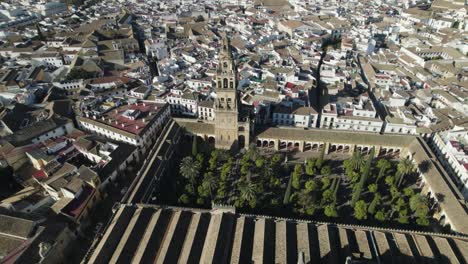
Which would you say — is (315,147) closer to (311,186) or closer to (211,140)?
(311,186)

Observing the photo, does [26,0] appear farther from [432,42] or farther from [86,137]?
[432,42]

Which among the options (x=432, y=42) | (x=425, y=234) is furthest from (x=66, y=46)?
(x=432, y=42)

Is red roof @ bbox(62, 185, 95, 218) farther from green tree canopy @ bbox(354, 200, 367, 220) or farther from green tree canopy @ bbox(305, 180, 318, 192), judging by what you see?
green tree canopy @ bbox(354, 200, 367, 220)

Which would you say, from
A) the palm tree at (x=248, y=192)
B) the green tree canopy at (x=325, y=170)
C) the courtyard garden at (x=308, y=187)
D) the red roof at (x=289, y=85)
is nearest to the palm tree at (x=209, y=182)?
the courtyard garden at (x=308, y=187)

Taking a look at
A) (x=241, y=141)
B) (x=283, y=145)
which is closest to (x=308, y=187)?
(x=283, y=145)

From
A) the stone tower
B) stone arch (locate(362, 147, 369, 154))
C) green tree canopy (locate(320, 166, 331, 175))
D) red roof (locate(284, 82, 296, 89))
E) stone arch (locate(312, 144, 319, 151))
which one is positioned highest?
the stone tower

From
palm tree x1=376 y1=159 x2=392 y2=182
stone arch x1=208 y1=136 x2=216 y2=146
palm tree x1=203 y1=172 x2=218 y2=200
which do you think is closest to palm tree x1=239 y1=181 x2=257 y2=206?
palm tree x1=203 y1=172 x2=218 y2=200
